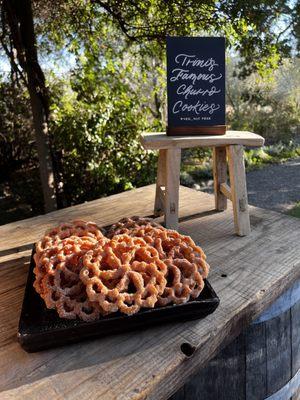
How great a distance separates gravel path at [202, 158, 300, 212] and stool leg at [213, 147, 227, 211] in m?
3.19

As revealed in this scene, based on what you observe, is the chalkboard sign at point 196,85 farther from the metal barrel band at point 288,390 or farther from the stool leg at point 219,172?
the metal barrel band at point 288,390

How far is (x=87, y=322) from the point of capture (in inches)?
36.5

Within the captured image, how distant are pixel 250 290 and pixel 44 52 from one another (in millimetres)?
3933

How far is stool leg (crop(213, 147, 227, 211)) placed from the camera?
1906mm

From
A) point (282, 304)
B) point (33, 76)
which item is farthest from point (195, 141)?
point (33, 76)

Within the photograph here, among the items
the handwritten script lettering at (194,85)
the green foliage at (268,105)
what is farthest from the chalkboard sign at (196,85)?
the green foliage at (268,105)

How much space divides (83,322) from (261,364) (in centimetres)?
70

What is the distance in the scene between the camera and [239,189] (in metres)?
1.61

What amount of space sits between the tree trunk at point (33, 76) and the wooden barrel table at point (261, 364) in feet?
9.95

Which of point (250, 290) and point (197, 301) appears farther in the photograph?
point (250, 290)

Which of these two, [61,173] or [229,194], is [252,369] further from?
[61,173]

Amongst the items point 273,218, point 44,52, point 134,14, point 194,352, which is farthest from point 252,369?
point 44,52

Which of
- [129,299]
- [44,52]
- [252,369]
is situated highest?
[44,52]

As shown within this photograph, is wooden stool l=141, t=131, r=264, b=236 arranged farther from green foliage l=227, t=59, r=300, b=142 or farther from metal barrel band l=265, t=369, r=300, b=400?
Result: green foliage l=227, t=59, r=300, b=142
